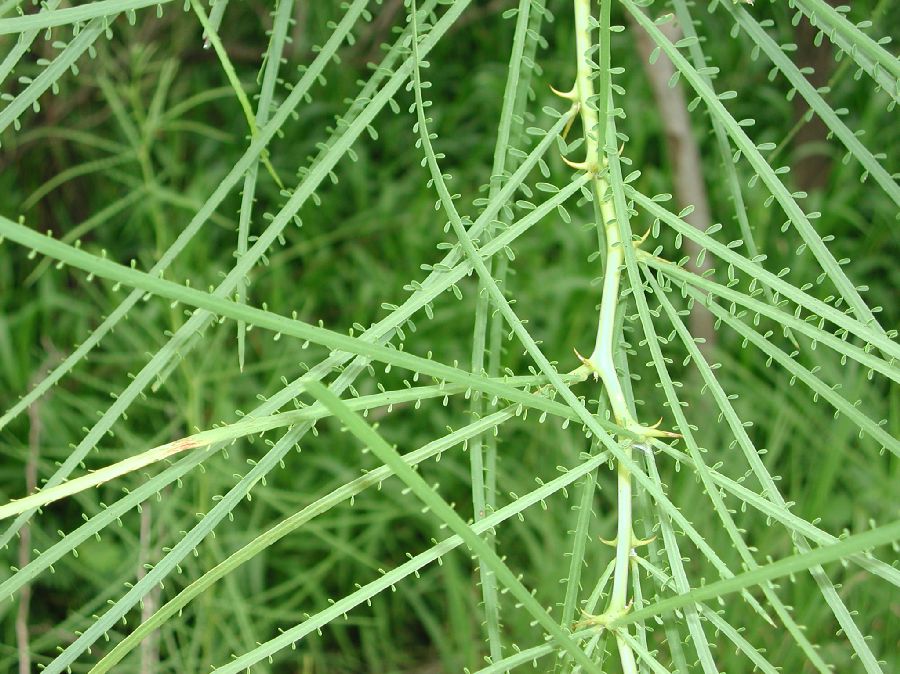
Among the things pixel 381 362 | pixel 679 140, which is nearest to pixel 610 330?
pixel 381 362

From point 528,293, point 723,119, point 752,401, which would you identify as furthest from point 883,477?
point 723,119

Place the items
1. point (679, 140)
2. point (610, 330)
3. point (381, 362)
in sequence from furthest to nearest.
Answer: point (679, 140) < point (381, 362) < point (610, 330)

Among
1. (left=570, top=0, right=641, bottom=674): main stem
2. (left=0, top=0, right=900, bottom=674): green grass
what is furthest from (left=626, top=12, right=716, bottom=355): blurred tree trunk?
(left=570, top=0, right=641, bottom=674): main stem

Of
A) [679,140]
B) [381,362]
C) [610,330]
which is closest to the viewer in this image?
[610,330]

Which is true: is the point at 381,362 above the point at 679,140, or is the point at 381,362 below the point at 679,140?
below

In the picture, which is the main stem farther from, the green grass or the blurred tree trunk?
the blurred tree trunk

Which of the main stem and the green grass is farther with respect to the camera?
the green grass

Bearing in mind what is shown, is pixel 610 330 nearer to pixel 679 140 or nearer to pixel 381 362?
pixel 381 362

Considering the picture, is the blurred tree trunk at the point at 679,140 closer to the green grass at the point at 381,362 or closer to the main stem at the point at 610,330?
the green grass at the point at 381,362
